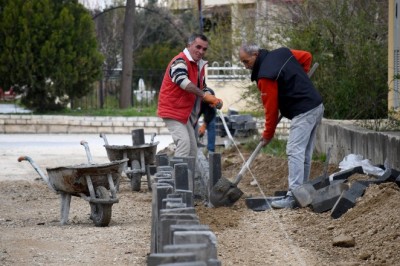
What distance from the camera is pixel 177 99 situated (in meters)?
12.2

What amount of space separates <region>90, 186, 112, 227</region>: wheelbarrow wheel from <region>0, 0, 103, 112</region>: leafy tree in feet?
57.4

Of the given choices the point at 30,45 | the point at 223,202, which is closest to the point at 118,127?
the point at 30,45

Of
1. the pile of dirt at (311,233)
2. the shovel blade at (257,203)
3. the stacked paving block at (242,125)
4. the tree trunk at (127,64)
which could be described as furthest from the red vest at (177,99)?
the tree trunk at (127,64)

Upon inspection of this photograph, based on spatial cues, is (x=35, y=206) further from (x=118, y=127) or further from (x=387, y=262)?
(x=118, y=127)

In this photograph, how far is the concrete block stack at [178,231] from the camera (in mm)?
5160

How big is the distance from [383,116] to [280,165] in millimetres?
2232

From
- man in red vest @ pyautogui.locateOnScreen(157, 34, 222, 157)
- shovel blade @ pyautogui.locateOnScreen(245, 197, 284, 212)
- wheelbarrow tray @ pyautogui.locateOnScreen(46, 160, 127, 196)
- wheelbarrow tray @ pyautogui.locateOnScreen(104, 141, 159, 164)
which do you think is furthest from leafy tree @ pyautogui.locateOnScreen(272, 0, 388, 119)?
wheelbarrow tray @ pyautogui.locateOnScreen(46, 160, 127, 196)

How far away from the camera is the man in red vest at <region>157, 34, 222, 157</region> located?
12.1 metres

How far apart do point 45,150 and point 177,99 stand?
9583 mm

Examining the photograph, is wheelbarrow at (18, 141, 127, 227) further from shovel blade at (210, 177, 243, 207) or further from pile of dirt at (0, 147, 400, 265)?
shovel blade at (210, 177, 243, 207)

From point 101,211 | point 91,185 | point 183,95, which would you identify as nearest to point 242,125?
point 183,95

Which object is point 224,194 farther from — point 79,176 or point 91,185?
point 79,176

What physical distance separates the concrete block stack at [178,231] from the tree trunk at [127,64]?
77.7 feet

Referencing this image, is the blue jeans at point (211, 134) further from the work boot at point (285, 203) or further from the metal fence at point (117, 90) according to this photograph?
the metal fence at point (117, 90)
